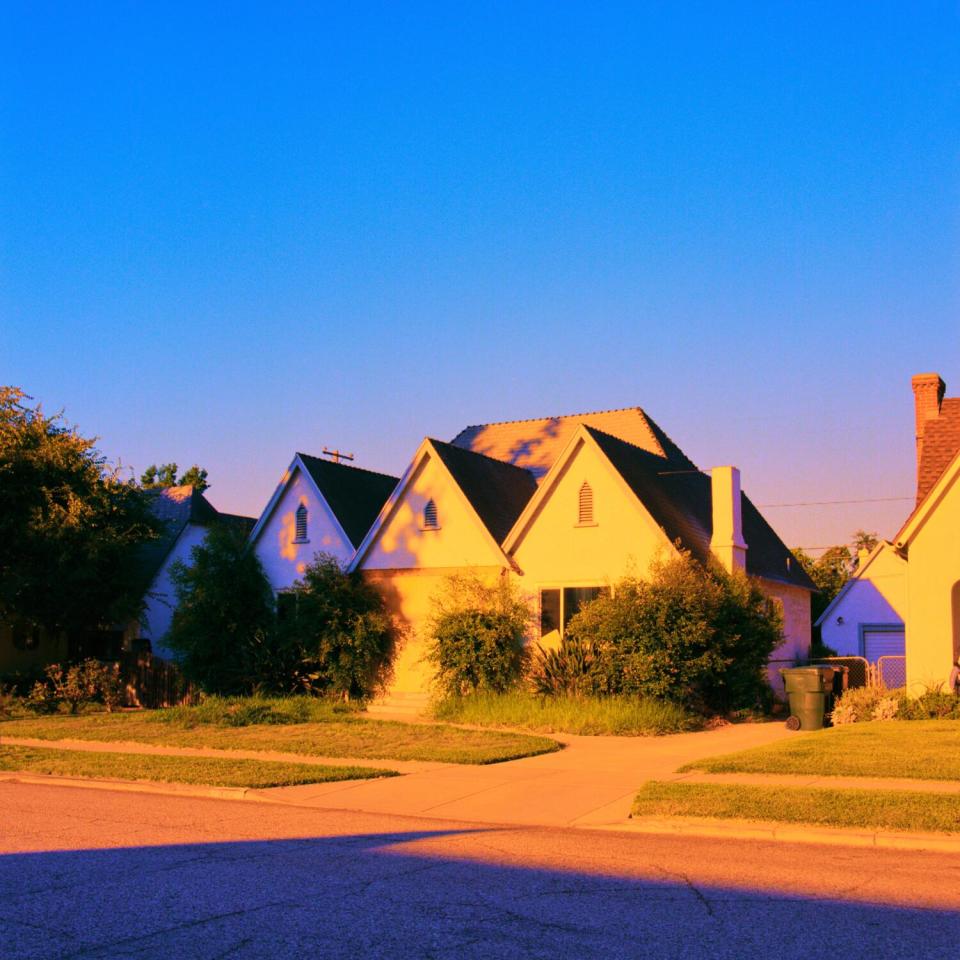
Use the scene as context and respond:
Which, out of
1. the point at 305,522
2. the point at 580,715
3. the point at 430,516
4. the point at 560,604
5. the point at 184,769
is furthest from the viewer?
the point at 305,522

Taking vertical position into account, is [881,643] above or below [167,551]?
below

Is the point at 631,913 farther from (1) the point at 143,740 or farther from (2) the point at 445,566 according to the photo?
(2) the point at 445,566

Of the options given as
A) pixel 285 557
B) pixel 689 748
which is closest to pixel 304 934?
pixel 689 748

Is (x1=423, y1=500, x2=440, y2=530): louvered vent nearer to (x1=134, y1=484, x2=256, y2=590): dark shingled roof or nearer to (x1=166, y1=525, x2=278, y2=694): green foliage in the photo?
(x1=166, y1=525, x2=278, y2=694): green foliage

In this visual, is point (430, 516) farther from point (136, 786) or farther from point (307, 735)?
point (136, 786)

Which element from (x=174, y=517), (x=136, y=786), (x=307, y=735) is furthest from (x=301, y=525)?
(x=136, y=786)

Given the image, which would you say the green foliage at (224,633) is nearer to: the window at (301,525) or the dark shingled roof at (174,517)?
the window at (301,525)

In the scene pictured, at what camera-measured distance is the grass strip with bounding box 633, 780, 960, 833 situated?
9992 mm

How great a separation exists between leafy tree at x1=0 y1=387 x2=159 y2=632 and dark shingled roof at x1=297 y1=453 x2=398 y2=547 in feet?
15.4

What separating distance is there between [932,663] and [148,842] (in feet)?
51.5

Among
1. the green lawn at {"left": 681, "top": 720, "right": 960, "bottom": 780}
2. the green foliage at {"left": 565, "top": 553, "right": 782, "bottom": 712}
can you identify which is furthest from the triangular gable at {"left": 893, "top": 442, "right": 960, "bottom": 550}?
the green lawn at {"left": 681, "top": 720, "right": 960, "bottom": 780}

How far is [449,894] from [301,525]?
2156 cm

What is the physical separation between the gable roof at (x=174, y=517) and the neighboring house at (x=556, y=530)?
879 cm

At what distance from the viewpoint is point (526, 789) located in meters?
13.3
